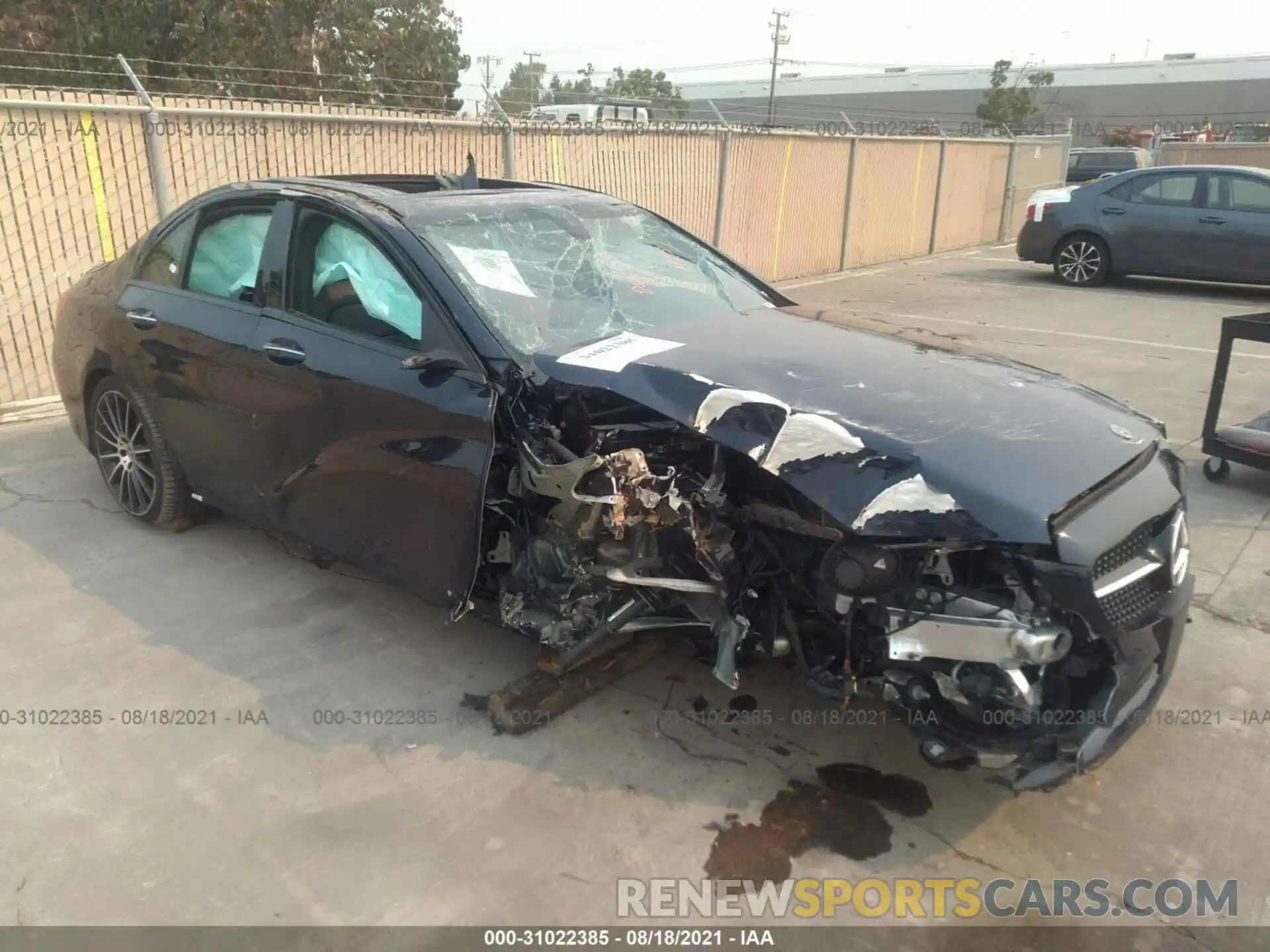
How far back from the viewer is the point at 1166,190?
1247 cm

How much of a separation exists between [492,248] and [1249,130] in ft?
134

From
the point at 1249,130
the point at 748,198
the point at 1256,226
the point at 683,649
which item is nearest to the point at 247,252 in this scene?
the point at 683,649

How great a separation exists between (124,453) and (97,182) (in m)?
3.11

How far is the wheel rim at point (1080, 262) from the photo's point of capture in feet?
44.3

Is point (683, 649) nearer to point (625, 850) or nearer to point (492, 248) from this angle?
point (625, 850)

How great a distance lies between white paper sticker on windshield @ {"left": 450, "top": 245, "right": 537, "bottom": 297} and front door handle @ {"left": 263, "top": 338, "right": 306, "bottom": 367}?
2.39 ft

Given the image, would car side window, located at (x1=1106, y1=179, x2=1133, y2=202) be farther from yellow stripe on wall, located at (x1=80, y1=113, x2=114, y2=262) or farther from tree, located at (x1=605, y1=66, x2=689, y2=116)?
tree, located at (x1=605, y1=66, x2=689, y2=116)

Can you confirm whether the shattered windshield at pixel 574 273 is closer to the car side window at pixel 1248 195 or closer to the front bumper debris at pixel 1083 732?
the front bumper debris at pixel 1083 732

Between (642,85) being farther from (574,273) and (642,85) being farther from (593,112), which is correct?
(574,273)

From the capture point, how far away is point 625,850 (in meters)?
2.74

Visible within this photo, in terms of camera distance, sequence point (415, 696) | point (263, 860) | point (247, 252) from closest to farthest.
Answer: point (263, 860), point (415, 696), point (247, 252)

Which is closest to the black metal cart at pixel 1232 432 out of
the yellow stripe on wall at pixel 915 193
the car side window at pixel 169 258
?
the car side window at pixel 169 258

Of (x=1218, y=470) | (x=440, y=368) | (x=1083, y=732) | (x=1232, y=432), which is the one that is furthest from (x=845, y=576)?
(x=1218, y=470)

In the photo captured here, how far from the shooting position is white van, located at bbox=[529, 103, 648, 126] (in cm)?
1702
